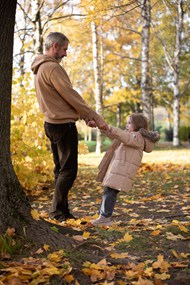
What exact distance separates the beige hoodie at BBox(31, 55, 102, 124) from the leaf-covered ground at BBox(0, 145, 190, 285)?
1.15 meters

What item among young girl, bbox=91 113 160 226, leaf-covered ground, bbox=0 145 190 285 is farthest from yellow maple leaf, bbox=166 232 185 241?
young girl, bbox=91 113 160 226

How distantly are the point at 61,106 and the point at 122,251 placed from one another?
1674 mm

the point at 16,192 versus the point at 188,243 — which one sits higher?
the point at 16,192

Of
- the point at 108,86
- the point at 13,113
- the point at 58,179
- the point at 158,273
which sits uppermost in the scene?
the point at 108,86

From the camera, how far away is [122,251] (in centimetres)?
357

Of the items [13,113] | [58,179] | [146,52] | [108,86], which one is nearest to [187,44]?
[108,86]

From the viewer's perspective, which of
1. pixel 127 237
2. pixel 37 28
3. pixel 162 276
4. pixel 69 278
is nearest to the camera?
pixel 69 278

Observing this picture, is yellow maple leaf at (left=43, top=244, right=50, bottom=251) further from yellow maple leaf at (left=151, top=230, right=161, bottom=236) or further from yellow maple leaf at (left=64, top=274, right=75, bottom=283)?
yellow maple leaf at (left=151, top=230, right=161, bottom=236)

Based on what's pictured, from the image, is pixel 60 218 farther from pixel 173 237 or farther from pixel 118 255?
pixel 118 255

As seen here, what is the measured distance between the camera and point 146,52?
17312 mm

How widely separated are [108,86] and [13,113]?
1804 cm

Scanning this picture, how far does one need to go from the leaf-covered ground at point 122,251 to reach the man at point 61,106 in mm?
665

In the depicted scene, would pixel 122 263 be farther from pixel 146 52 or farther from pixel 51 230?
pixel 146 52

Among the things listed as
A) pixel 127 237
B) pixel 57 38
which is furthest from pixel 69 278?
pixel 57 38
